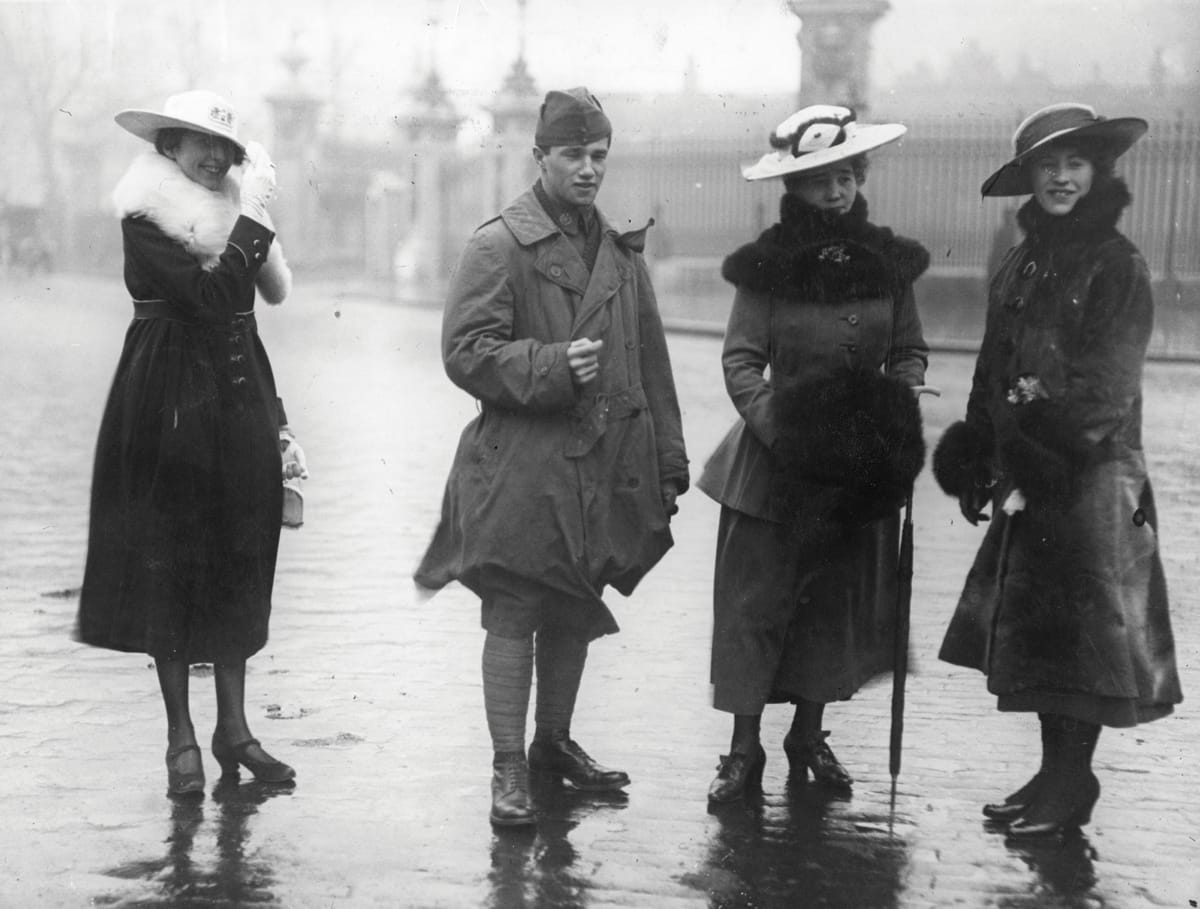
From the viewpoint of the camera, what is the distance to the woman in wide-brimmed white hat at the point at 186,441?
4.28m

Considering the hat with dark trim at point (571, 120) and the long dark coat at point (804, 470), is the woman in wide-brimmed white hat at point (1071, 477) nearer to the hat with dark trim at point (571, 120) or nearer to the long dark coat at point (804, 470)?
the long dark coat at point (804, 470)

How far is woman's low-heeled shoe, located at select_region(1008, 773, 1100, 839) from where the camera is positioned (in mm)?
4012

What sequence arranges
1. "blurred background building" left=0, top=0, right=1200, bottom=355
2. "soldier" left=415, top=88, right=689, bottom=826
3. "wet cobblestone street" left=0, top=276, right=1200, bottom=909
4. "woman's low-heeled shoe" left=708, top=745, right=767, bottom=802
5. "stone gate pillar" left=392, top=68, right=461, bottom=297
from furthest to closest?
"stone gate pillar" left=392, top=68, right=461, bottom=297
"blurred background building" left=0, top=0, right=1200, bottom=355
"woman's low-heeled shoe" left=708, top=745, right=767, bottom=802
"soldier" left=415, top=88, right=689, bottom=826
"wet cobblestone street" left=0, top=276, right=1200, bottom=909

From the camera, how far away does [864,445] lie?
4.16m

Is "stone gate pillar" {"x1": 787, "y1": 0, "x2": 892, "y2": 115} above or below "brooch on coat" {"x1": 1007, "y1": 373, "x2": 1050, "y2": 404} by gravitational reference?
above

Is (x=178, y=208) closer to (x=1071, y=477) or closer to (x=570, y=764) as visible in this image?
(x=570, y=764)

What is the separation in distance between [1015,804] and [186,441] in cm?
238

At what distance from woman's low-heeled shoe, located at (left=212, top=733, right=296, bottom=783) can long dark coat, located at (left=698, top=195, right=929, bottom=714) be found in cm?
118

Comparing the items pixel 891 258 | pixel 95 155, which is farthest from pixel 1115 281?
pixel 95 155

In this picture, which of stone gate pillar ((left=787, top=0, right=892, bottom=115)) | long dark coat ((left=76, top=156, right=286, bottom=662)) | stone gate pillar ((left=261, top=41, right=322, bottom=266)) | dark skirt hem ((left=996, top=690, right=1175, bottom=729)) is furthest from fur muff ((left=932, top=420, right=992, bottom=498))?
stone gate pillar ((left=261, top=41, right=322, bottom=266))

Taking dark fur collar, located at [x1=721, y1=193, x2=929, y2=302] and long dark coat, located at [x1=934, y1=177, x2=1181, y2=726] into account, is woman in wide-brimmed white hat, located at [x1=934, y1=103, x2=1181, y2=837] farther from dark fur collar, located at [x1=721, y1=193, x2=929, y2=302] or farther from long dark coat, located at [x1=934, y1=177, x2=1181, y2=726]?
dark fur collar, located at [x1=721, y1=193, x2=929, y2=302]

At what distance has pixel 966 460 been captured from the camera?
4.20m

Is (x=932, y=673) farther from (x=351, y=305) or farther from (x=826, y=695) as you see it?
(x=351, y=305)

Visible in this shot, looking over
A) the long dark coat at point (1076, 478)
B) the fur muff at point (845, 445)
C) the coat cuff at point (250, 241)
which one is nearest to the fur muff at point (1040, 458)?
the long dark coat at point (1076, 478)
